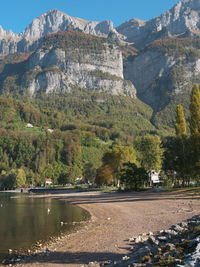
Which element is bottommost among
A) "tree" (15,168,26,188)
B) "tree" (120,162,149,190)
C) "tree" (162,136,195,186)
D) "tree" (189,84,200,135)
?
"tree" (15,168,26,188)

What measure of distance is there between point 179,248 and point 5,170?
178 m

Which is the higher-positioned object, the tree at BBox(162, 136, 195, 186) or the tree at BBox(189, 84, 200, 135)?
the tree at BBox(189, 84, 200, 135)

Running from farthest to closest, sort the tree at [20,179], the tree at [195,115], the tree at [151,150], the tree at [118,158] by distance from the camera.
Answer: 1. the tree at [20,179]
2. the tree at [118,158]
3. the tree at [151,150]
4. the tree at [195,115]

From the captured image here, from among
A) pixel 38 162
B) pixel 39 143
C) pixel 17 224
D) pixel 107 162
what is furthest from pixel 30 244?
pixel 39 143

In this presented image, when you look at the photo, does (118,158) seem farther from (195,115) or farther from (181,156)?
(195,115)

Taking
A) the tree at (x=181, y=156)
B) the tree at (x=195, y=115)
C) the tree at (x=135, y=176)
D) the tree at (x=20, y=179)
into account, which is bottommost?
the tree at (x=20, y=179)

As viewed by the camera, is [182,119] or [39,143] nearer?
[182,119]

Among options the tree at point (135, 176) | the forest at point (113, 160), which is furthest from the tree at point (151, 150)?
the tree at point (135, 176)

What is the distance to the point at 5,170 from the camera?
175 meters

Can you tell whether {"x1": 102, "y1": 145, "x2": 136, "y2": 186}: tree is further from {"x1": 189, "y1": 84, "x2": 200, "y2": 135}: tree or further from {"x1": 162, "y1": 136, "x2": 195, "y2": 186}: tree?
{"x1": 189, "y1": 84, "x2": 200, "y2": 135}: tree

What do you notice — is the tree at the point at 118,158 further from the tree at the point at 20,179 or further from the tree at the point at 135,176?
the tree at the point at 20,179

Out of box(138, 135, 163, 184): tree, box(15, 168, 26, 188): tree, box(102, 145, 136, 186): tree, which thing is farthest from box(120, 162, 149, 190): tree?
box(15, 168, 26, 188): tree

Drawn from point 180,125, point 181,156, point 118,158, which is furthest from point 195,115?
point 118,158

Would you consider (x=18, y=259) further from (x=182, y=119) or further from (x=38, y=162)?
(x=38, y=162)
